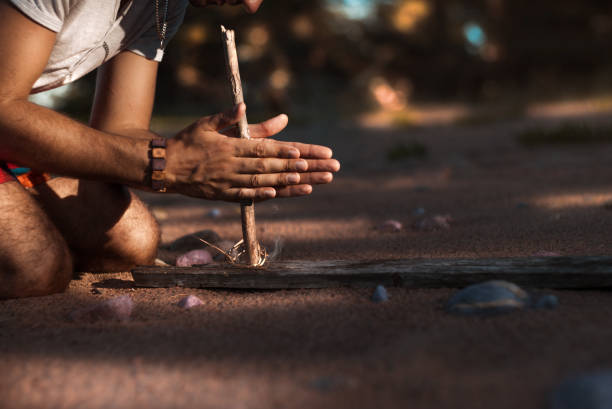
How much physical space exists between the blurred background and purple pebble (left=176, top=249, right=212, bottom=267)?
302 inches

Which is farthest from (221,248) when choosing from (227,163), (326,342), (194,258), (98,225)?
(326,342)

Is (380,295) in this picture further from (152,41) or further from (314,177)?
(152,41)

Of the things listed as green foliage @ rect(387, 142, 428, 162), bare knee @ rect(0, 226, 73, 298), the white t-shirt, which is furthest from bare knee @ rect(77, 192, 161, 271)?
green foliage @ rect(387, 142, 428, 162)

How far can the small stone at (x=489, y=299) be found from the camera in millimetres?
1443

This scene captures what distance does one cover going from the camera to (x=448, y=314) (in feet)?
4.83

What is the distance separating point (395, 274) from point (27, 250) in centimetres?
126

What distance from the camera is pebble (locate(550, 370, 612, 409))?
0.97 metres

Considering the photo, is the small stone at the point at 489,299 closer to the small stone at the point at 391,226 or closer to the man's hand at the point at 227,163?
the man's hand at the point at 227,163

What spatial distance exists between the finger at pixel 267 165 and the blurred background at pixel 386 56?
7985 millimetres

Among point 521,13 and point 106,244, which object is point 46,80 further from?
point 521,13

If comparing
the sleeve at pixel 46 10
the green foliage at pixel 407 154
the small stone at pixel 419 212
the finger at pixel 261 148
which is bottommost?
the small stone at pixel 419 212

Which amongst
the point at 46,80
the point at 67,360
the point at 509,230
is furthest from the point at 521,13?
the point at 67,360

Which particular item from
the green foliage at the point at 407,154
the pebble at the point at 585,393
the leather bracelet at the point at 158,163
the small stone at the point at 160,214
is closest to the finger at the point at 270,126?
the leather bracelet at the point at 158,163

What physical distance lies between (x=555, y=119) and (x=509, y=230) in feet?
17.5
